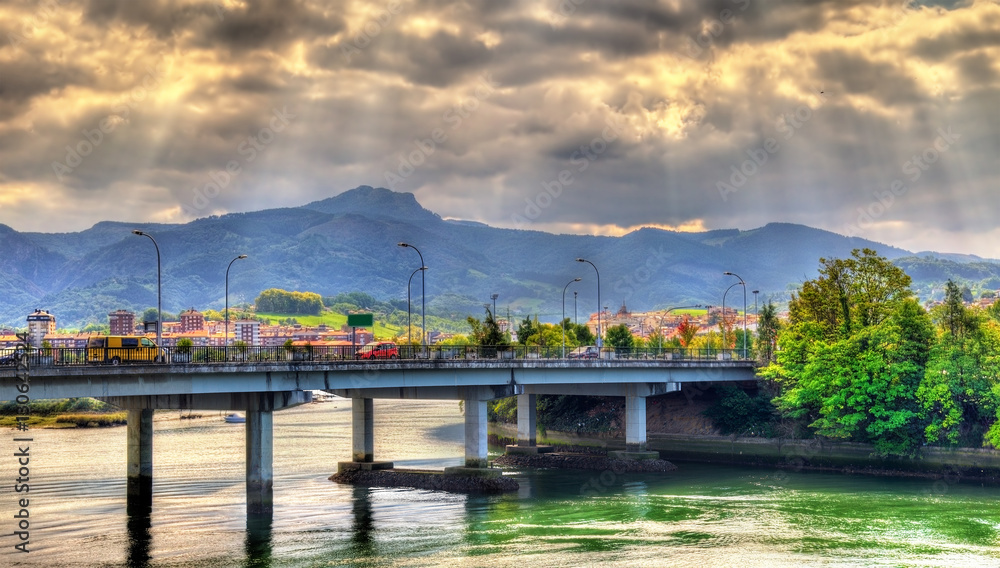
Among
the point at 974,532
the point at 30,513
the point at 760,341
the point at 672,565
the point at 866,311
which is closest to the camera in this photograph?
the point at 672,565

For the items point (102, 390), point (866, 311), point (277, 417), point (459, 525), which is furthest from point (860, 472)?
point (277, 417)

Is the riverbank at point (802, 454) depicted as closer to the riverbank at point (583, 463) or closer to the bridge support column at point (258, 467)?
the riverbank at point (583, 463)

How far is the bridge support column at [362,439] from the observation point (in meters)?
88.9

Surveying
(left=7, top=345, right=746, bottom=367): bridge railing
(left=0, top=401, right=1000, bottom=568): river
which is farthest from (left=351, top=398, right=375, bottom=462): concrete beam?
(left=7, top=345, right=746, bottom=367): bridge railing

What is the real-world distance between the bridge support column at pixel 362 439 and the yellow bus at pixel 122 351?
22.1 metres

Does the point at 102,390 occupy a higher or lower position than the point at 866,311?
lower

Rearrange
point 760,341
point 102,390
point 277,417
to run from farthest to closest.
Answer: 1. point 277,417
2. point 760,341
3. point 102,390

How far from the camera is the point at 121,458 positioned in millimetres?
104562

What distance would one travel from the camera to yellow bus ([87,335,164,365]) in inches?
2435

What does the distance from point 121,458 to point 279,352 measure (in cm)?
4082

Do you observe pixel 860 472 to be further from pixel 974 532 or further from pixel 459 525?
pixel 459 525

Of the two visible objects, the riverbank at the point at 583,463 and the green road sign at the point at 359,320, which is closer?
the green road sign at the point at 359,320

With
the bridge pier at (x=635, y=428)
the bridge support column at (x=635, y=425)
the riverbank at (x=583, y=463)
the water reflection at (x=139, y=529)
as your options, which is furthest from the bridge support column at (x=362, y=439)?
the bridge support column at (x=635, y=425)

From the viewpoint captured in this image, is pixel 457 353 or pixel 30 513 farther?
pixel 457 353
